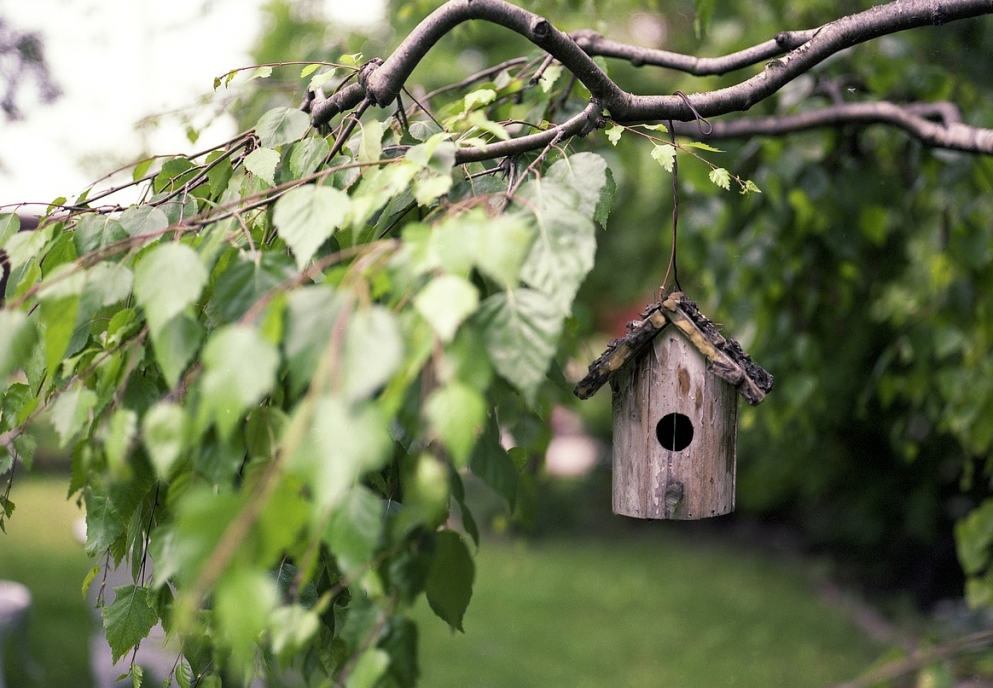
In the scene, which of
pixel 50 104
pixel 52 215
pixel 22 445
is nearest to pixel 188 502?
pixel 22 445

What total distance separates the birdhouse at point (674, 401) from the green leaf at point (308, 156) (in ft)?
1.76

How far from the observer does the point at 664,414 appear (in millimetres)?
1396

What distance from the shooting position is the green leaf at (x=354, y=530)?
71 cm

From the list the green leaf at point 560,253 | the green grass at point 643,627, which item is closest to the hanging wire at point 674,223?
the green leaf at point 560,253

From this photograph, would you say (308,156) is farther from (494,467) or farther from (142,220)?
(494,467)

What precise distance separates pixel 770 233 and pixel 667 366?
1408 mm

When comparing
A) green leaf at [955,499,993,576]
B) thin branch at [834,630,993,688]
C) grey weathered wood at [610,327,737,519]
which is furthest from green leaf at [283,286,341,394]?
green leaf at [955,499,993,576]

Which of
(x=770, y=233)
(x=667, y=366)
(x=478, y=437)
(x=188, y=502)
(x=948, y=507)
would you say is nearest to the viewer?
(x=188, y=502)

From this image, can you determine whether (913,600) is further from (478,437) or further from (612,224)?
(478,437)

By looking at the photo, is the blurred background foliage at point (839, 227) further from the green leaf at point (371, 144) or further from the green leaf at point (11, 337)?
the green leaf at point (11, 337)

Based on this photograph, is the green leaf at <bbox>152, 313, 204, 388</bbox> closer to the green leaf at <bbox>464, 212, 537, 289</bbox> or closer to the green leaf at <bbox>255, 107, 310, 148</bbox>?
the green leaf at <bbox>464, 212, 537, 289</bbox>

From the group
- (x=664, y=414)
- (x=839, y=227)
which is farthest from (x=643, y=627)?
(x=664, y=414)

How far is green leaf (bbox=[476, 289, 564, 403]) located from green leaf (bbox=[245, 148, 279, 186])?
1.52ft

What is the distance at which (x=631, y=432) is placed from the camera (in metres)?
1.42
